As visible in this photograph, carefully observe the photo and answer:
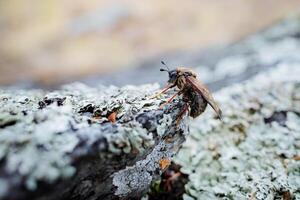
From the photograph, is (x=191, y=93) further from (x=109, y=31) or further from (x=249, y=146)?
(x=109, y=31)

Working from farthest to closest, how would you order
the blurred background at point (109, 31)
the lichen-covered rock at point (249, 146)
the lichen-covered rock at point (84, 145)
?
the blurred background at point (109, 31), the lichen-covered rock at point (249, 146), the lichen-covered rock at point (84, 145)

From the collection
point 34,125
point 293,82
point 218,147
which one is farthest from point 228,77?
point 34,125

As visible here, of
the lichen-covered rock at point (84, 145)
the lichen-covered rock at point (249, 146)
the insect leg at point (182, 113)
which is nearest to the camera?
the lichen-covered rock at point (84, 145)

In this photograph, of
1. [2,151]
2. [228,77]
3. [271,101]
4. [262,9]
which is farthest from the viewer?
[262,9]

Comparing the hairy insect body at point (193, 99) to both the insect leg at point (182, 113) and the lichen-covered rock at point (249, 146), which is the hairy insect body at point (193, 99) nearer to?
the insect leg at point (182, 113)

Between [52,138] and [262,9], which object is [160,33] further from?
[52,138]

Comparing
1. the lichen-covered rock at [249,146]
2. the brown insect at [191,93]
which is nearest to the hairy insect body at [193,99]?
the brown insect at [191,93]

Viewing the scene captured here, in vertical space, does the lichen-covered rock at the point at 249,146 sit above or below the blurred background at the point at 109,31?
below
